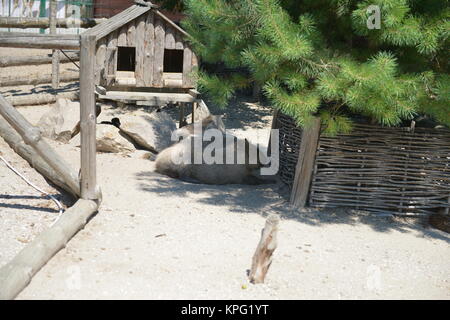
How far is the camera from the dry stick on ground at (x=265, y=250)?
4.15m

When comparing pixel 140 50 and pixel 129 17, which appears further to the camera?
pixel 140 50

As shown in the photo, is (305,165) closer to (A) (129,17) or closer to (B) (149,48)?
(B) (149,48)

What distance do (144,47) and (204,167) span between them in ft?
7.65

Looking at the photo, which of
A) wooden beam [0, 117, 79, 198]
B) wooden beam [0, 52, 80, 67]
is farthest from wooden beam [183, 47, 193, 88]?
wooden beam [0, 52, 80, 67]

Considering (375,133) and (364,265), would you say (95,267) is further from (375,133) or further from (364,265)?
(375,133)

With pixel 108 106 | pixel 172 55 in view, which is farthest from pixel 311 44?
pixel 108 106

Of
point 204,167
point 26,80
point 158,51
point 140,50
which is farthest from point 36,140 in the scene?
point 26,80

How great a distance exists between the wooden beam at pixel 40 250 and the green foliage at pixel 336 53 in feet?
6.50

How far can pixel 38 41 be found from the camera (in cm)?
544

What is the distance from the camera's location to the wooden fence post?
6.24 meters

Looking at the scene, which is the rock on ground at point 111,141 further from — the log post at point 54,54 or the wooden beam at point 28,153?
the log post at point 54,54

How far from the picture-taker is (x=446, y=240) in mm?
5934

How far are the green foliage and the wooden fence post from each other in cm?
21

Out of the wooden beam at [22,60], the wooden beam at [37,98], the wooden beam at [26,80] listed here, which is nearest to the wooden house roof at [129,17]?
the wooden beam at [37,98]
